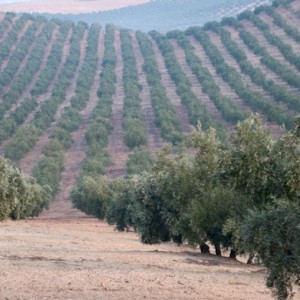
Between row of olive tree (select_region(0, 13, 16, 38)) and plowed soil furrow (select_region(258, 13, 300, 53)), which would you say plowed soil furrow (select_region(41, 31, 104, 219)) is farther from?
row of olive tree (select_region(0, 13, 16, 38))

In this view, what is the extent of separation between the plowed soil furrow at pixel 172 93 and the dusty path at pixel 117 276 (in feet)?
236

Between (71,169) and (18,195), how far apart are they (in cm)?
3639

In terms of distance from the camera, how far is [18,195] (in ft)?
181

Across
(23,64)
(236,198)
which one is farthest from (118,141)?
(236,198)

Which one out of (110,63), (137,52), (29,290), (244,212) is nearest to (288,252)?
(29,290)

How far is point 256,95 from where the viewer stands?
109500 millimetres

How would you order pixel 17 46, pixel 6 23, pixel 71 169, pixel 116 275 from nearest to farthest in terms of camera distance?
1. pixel 116 275
2. pixel 71 169
3. pixel 17 46
4. pixel 6 23

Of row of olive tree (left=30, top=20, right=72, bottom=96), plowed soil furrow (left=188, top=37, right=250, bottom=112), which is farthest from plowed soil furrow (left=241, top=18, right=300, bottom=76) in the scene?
row of olive tree (left=30, top=20, right=72, bottom=96)

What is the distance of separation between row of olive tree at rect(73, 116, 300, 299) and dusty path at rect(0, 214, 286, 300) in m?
1.46

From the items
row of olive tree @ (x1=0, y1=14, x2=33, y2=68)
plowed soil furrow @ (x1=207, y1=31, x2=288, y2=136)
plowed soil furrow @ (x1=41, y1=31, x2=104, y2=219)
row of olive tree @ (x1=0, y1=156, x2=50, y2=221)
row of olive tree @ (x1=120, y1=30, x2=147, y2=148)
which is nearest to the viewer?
row of olive tree @ (x1=0, y1=156, x2=50, y2=221)

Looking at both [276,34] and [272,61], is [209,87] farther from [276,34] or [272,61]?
[276,34]

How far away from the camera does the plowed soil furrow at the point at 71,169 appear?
80.4 meters

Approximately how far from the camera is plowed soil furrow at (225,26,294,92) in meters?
122

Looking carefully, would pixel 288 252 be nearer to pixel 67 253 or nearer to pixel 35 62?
pixel 67 253
